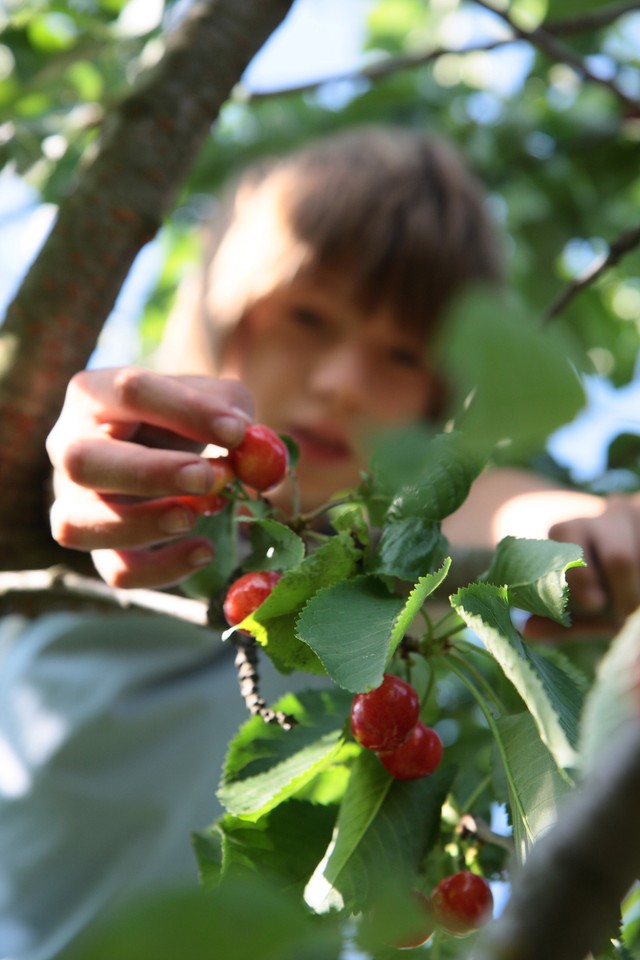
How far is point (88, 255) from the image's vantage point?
867 millimetres

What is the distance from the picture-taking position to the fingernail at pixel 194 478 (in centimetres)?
55

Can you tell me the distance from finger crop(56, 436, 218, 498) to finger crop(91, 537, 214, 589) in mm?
42

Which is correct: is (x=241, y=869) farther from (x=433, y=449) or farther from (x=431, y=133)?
(x=431, y=133)

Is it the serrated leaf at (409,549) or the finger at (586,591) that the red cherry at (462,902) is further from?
the finger at (586,591)

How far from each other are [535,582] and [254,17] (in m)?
0.71

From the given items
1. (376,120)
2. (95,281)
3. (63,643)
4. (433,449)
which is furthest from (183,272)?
(433,449)

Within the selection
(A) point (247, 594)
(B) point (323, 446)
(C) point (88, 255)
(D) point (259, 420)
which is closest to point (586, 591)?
(A) point (247, 594)

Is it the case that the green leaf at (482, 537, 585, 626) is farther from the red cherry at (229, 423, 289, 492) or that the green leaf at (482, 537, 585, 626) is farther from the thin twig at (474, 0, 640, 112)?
the thin twig at (474, 0, 640, 112)

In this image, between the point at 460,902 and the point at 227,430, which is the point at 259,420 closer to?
the point at 227,430

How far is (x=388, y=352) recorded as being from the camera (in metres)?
1.57

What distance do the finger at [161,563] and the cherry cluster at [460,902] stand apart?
0.23 metres

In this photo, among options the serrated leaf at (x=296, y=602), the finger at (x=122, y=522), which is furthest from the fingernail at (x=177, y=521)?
the serrated leaf at (x=296, y=602)

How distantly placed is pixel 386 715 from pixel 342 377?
3.28 ft

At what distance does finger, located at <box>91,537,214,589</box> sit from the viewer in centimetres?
59
